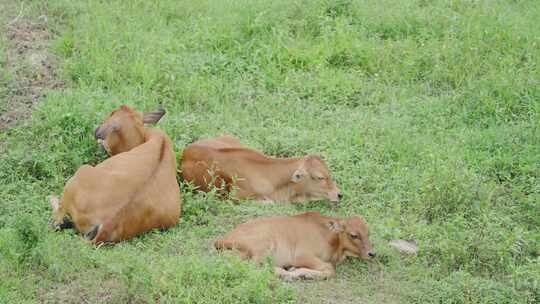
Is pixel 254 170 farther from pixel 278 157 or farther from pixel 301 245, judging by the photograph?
pixel 301 245

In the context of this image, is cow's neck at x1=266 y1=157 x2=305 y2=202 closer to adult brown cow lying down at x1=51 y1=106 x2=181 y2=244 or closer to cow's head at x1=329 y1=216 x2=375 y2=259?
adult brown cow lying down at x1=51 y1=106 x2=181 y2=244

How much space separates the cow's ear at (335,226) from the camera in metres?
8.87

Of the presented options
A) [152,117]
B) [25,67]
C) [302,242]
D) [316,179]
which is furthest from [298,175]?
[25,67]

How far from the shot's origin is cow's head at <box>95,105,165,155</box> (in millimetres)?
10008

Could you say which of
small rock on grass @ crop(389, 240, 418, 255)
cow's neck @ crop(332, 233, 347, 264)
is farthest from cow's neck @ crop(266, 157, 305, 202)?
small rock on grass @ crop(389, 240, 418, 255)

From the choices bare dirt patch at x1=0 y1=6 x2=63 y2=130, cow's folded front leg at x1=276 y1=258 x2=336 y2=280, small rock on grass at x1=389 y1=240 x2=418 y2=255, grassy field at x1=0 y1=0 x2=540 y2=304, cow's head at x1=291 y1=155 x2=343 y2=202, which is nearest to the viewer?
grassy field at x1=0 y1=0 x2=540 y2=304

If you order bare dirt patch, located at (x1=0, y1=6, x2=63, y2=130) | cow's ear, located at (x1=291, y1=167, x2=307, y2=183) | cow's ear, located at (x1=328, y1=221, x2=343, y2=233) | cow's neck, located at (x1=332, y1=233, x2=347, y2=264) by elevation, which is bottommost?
cow's neck, located at (x1=332, y1=233, x2=347, y2=264)

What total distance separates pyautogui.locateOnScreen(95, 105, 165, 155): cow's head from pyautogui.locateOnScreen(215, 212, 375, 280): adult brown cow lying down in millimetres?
1841

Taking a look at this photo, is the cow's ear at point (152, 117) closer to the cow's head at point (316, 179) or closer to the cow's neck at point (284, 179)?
the cow's neck at point (284, 179)

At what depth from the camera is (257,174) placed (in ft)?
32.6

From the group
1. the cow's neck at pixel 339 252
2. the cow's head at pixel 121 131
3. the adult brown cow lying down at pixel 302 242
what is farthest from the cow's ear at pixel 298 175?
the cow's head at pixel 121 131

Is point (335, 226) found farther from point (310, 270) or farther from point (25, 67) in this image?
point (25, 67)

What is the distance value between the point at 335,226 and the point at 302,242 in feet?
1.11

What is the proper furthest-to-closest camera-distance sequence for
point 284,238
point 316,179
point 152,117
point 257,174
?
point 152,117 → point 257,174 → point 316,179 → point 284,238
